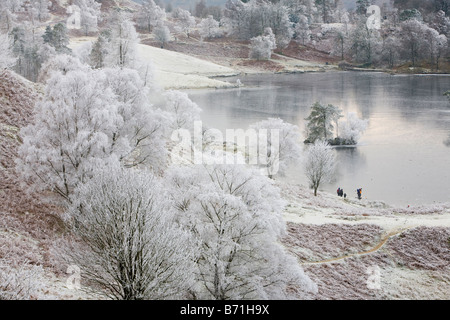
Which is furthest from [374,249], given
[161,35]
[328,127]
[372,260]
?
[161,35]

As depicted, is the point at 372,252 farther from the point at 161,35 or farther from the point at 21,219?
the point at 161,35

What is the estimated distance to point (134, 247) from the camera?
13812 millimetres

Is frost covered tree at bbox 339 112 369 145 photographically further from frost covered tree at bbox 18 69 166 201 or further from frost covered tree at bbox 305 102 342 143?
frost covered tree at bbox 18 69 166 201

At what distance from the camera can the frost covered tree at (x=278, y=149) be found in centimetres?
4745

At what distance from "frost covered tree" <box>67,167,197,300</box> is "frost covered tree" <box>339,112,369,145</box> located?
52412mm

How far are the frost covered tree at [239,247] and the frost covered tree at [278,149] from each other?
97.3ft

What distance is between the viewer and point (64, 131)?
65.7 ft

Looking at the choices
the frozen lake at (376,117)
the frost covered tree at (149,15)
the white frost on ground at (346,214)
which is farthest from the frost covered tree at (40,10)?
the white frost on ground at (346,214)

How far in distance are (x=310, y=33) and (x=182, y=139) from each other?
498ft

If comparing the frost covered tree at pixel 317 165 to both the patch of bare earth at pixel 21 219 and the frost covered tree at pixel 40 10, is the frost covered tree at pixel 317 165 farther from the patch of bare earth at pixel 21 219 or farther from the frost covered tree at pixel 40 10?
the frost covered tree at pixel 40 10

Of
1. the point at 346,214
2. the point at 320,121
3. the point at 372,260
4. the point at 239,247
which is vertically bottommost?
the point at 346,214

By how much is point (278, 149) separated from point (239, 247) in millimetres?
32721
